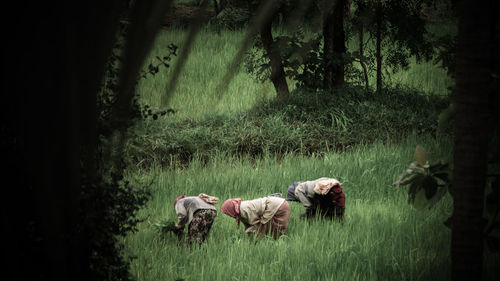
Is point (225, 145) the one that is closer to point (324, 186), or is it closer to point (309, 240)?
point (324, 186)

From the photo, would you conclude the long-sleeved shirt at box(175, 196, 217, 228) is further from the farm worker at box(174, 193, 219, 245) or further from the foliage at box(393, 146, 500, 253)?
the foliage at box(393, 146, 500, 253)

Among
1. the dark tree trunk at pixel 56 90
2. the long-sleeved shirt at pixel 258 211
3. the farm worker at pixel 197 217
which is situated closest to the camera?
the dark tree trunk at pixel 56 90

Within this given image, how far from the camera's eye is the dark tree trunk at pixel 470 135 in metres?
1.16

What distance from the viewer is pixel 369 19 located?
701 millimetres

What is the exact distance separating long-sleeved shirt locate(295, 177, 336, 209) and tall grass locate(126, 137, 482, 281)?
0.17m

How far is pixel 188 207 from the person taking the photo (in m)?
3.24

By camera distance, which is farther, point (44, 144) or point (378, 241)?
point (378, 241)

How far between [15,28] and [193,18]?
0.53 feet

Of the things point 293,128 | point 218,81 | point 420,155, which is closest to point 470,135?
point 420,155

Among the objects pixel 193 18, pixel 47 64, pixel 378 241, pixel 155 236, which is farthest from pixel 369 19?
pixel 155 236

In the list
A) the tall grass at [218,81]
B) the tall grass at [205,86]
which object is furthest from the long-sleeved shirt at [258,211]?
the tall grass at [218,81]

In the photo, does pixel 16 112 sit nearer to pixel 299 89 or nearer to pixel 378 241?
pixel 378 241

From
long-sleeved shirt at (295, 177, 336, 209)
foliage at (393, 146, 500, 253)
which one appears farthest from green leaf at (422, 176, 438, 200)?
long-sleeved shirt at (295, 177, 336, 209)

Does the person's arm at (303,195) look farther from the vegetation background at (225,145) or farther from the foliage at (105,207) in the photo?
the foliage at (105,207)
